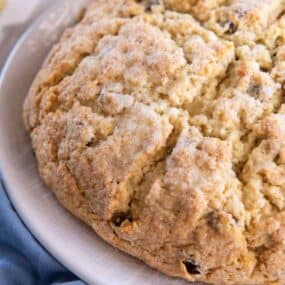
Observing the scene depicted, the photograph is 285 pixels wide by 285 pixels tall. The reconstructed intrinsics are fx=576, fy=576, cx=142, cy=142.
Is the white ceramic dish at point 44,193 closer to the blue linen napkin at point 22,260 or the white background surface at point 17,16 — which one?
the blue linen napkin at point 22,260

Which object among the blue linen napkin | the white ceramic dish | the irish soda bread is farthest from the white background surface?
the blue linen napkin

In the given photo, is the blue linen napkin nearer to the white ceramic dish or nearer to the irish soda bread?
the white ceramic dish

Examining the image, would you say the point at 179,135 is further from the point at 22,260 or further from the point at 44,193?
the point at 22,260

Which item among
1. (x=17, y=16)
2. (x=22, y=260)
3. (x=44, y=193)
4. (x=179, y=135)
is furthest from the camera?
(x=17, y=16)

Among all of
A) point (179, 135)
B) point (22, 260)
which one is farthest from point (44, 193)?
point (179, 135)

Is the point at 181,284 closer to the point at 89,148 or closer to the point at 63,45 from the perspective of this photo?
the point at 89,148

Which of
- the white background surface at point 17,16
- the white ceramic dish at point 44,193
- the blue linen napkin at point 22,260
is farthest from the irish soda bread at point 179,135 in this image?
the white background surface at point 17,16

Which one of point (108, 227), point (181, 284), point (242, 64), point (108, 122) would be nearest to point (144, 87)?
point (108, 122)
